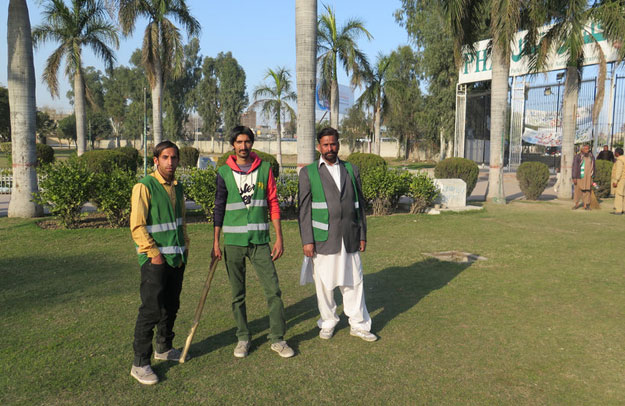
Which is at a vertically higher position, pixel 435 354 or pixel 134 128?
pixel 134 128

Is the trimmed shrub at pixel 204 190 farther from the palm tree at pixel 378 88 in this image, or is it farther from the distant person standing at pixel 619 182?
the palm tree at pixel 378 88

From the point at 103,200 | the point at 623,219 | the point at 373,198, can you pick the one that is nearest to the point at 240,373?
the point at 103,200

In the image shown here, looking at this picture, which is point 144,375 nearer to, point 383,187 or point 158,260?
point 158,260

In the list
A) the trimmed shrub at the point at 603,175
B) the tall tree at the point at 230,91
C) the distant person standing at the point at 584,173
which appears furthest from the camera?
the tall tree at the point at 230,91

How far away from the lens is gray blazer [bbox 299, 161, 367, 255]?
4152 mm

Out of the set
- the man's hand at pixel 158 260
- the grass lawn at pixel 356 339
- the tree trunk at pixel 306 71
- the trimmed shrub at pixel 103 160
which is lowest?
the grass lawn at pixel 356 339

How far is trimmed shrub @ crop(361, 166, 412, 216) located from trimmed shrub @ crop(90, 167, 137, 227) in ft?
16.5

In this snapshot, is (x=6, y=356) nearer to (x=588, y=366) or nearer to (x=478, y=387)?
(x=478, y=387)

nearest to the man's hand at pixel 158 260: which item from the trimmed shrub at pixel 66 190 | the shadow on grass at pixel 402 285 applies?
the shadow on grass at pixel 402 285

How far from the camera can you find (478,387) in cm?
342

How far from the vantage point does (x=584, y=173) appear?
12758 millimetres

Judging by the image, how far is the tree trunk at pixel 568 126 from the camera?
1537cm

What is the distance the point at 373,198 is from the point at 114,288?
698 centimetres

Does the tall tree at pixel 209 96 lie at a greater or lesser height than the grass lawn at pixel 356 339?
greater
